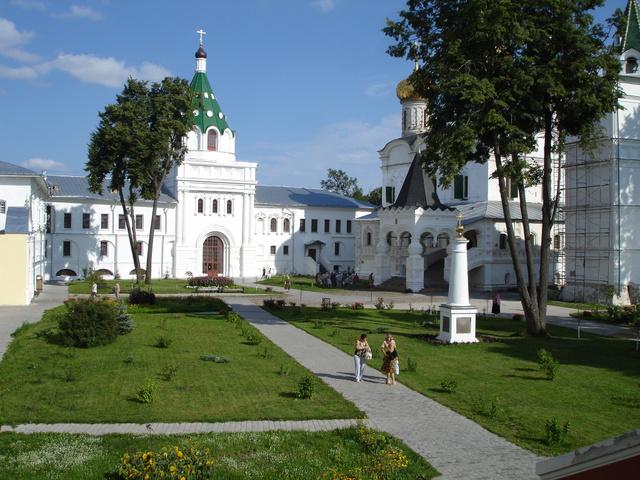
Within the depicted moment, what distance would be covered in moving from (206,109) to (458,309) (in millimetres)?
37309

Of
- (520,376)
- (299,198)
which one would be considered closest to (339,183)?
(299,198)

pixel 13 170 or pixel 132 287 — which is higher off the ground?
pixel 13 170

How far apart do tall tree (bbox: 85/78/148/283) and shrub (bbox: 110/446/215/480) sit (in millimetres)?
33178

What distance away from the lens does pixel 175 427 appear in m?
11.5

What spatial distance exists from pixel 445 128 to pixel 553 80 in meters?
3.61

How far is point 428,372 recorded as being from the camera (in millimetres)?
16812

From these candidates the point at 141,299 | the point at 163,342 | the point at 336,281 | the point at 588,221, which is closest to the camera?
the point at 163,342

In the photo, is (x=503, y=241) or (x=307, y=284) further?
(x=307, y=284)

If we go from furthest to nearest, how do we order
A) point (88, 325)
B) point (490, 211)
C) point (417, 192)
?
point (490, 211)
point (417, 192)
point (88, 325)

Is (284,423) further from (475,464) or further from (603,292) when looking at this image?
(603,292)

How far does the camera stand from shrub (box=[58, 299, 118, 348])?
63.6ft

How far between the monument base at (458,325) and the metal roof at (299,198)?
1522 inches

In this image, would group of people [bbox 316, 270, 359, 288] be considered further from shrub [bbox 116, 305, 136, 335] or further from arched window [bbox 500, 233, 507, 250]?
shrub [bbox 116, 305, 136, 335]

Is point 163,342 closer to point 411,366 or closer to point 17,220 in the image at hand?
point 411,366
